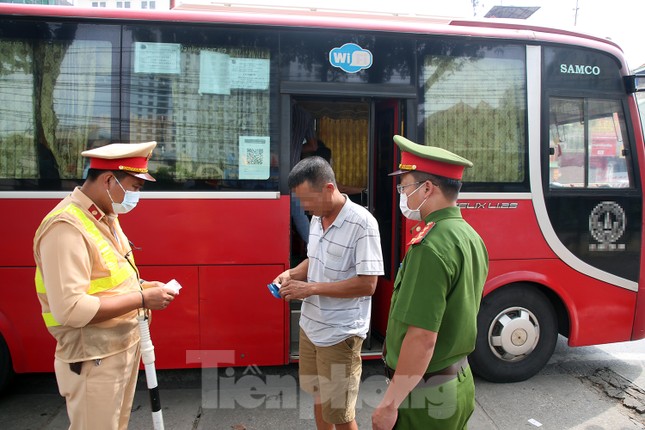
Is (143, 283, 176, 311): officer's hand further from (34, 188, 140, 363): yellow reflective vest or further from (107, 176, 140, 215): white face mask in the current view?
(107, 176, 140, 215): white face mask

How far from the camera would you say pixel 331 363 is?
2680 millimetres

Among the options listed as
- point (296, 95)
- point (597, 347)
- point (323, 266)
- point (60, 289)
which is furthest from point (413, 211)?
point (597, 347)

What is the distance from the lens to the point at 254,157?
3844 millimetres

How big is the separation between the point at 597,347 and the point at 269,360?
12.3 ft

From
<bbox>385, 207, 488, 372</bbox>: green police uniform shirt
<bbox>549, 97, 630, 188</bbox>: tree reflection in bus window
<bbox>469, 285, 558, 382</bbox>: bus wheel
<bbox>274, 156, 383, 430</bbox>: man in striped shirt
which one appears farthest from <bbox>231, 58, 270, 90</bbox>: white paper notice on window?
<bbox>469, 285, 558, 382</bbox>: bus wheel

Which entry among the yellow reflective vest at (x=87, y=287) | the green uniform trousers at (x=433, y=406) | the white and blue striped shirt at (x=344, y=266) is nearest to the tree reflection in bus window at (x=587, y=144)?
the white and blue striped shirt at (x=344, y=266)

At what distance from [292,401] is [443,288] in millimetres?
2629

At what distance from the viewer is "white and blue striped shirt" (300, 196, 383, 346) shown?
2.60m

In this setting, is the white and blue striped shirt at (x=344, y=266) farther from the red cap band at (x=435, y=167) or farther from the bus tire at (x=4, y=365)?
the bus tire at (x=4, y=365)

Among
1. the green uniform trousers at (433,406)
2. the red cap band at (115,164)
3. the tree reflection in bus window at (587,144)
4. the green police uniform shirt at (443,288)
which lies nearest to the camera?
the green police uniform shirt at (443,288)

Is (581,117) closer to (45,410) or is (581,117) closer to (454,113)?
(454,113)

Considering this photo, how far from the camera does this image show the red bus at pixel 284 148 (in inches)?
142

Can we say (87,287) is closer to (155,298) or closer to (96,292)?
(96,292)

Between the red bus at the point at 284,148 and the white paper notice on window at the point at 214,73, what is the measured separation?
0.01 meters
